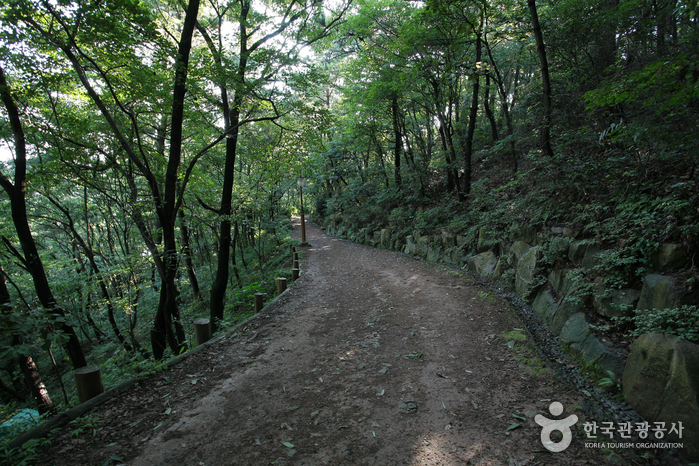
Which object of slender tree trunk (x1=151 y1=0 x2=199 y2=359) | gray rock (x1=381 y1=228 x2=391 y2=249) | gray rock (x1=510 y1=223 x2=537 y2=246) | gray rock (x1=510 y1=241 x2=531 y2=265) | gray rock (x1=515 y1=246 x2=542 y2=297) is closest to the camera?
gray rock (x1=515 y1=246 x2=542 y2=297)

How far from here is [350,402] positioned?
3273 mm

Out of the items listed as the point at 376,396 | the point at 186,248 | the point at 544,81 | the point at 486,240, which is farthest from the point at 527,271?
the point at 186,248

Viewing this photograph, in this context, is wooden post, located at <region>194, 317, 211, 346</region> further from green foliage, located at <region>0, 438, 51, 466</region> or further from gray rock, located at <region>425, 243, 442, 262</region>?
gray rock, located at <region>425, 243, 442, 262</region>

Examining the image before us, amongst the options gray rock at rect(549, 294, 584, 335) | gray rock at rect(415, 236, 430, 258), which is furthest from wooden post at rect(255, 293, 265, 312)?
gray rock at rect(415, 236, 430, 258)

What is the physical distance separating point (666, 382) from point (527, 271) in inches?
127

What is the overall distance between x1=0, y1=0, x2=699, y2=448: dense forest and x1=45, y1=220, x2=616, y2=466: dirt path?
1038 millimetres

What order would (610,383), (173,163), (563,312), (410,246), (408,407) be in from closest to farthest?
1. (610,383)
2. (408,407)
3. (563,312)
4. (173,163)
5. (410,246)

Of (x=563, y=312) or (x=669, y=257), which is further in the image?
(x=563, y=312)

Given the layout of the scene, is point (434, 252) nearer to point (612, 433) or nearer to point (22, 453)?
point (612, 433)

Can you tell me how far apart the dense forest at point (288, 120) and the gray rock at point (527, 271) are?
0.73 meters

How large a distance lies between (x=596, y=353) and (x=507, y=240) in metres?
3.82

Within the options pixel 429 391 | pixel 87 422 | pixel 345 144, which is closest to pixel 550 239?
pixel 429 391

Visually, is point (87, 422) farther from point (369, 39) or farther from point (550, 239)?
point (369, 39)

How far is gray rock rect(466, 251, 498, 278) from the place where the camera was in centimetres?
691
